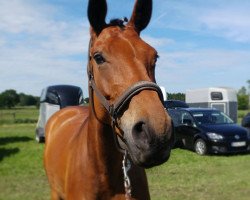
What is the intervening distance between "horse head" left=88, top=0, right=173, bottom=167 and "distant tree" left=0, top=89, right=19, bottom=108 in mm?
65979

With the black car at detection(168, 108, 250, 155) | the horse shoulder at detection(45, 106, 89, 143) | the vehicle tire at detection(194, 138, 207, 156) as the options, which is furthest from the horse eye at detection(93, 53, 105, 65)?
the vehicle tire at detection(194, 138, 207, 156)

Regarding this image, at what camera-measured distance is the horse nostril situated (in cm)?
223

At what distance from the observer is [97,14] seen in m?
2.85

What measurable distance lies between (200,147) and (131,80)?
43.0 ft

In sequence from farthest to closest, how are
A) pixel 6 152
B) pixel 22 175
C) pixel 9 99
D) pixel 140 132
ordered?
A: pixel 9 99 < pixel 6 152 < pixel 22 175 < pixel 140 132

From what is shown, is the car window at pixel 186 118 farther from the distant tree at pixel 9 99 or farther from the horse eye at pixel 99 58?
the distant tree at pixel 9 99

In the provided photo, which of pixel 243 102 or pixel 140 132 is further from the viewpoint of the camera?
pixel 243 102

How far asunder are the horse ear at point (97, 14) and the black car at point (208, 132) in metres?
12.4

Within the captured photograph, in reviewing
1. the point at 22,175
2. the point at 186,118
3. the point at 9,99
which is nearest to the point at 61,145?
the point at 22,175

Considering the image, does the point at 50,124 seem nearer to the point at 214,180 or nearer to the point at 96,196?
the point at 96,196

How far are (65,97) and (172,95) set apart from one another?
7.52 metres

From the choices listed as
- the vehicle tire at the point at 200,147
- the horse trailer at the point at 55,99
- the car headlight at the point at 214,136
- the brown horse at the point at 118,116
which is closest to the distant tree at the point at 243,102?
the horse trailer at the point at 55,99

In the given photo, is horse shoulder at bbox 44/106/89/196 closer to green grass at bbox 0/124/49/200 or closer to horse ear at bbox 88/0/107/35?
horse ear at bbox 88/0/107/35

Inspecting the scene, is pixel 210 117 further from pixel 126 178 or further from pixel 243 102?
pixel 243 102
